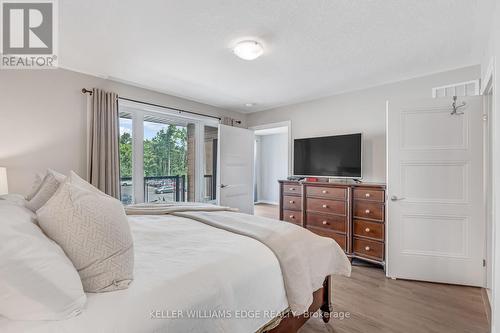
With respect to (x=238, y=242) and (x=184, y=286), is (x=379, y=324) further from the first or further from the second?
(x=184, y=286)

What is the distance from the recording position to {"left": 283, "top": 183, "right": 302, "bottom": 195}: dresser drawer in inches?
156

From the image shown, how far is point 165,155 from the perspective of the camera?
4055 mm

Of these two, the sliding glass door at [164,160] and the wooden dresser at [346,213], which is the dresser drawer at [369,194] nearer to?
the wooden dresser at [346,213]

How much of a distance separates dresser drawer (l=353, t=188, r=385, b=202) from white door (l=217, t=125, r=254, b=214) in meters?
2.10

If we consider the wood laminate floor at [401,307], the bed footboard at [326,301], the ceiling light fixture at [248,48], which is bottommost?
Answer: the wood laminate floor at [401,307]

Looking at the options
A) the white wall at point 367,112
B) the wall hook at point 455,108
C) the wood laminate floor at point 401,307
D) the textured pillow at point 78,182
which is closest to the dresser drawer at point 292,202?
the white wall at point 367,112

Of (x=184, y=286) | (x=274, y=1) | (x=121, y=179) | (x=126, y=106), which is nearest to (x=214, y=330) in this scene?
(x=184, y=286)

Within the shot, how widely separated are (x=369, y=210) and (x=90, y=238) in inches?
122

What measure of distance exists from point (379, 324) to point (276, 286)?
1.17m

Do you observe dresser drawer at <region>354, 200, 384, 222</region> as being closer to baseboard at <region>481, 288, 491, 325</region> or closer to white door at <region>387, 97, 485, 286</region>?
white door at <region>387, 97, 485, 286</region>

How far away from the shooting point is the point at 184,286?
1083 millimetres

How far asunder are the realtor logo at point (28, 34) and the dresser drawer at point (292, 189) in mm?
3378

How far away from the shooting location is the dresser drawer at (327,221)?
345 cm

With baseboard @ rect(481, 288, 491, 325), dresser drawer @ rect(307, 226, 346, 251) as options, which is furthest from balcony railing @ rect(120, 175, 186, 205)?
baseboard @ rect(481, 288, 491, 325)
